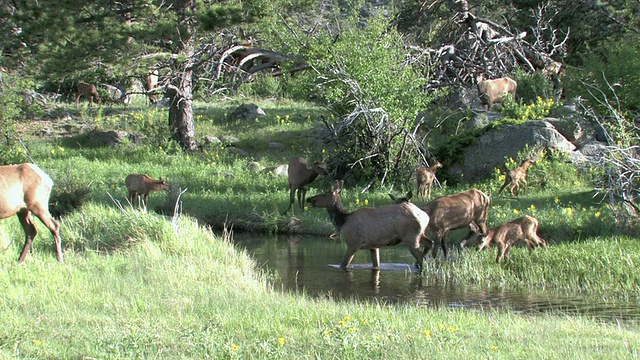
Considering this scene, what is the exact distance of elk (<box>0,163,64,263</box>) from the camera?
12445mm

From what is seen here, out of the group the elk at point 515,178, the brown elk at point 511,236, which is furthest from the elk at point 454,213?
the elk at point 515,178

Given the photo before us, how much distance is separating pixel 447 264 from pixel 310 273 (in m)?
2.39

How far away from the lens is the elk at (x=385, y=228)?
13.9m

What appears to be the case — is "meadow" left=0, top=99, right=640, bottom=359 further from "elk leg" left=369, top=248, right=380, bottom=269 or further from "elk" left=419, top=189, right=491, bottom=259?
"elk leg" left=369, top=248, right=380, bottom=269

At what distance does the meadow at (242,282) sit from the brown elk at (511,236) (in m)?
0.24

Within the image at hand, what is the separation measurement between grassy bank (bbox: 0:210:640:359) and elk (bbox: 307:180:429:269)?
2.14 metres

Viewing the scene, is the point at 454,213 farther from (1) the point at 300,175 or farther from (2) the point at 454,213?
(1) the point at 300,175

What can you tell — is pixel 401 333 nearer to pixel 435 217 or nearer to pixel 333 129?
pixel 435 217

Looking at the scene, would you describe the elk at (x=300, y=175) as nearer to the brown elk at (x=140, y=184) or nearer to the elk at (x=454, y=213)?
the brown elk at (x=140, y=184)

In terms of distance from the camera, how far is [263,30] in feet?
80.9

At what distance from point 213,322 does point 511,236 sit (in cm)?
666

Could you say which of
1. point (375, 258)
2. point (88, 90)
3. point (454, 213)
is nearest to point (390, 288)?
point (375, 258)

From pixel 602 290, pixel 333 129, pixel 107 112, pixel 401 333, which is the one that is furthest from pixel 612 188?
pixel 107 112

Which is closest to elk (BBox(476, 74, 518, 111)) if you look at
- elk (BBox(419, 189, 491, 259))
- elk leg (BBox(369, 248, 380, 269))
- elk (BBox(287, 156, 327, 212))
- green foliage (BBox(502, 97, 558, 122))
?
green foliage (BBox(502, 97, 558, 122))
